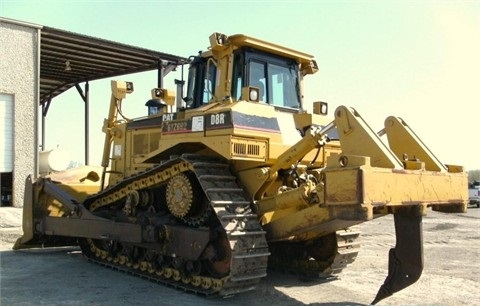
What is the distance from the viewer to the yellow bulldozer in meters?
5.50

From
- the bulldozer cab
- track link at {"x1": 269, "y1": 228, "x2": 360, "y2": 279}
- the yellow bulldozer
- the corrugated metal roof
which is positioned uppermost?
the corrugated metal roof

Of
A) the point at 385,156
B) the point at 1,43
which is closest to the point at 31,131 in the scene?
the point at 1,43

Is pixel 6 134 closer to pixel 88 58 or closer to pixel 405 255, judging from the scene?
pixel 88 58

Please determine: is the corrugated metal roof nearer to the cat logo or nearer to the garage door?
the garage door

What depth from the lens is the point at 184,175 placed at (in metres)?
6.68

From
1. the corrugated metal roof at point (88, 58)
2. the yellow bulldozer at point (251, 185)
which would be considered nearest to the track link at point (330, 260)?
the yellow bulldozer at point (251, 185)

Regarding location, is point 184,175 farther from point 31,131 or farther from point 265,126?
point 31,131

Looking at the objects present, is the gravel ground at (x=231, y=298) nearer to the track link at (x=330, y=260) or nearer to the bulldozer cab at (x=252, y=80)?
the track link at (x=330, y=260)

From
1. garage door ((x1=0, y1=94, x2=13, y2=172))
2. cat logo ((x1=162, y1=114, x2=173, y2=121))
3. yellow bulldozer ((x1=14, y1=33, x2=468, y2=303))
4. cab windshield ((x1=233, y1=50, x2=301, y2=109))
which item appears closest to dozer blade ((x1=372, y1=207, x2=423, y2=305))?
yellow bulldozer ((x1=14, y1=33, x2=468, y2=303))

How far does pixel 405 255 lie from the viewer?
222 inches

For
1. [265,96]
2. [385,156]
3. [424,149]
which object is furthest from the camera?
[265,96]

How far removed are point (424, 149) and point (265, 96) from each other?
224 centimetres

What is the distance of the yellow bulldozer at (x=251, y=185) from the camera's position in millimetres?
5496

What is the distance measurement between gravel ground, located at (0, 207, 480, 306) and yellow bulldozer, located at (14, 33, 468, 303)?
0.34 m
